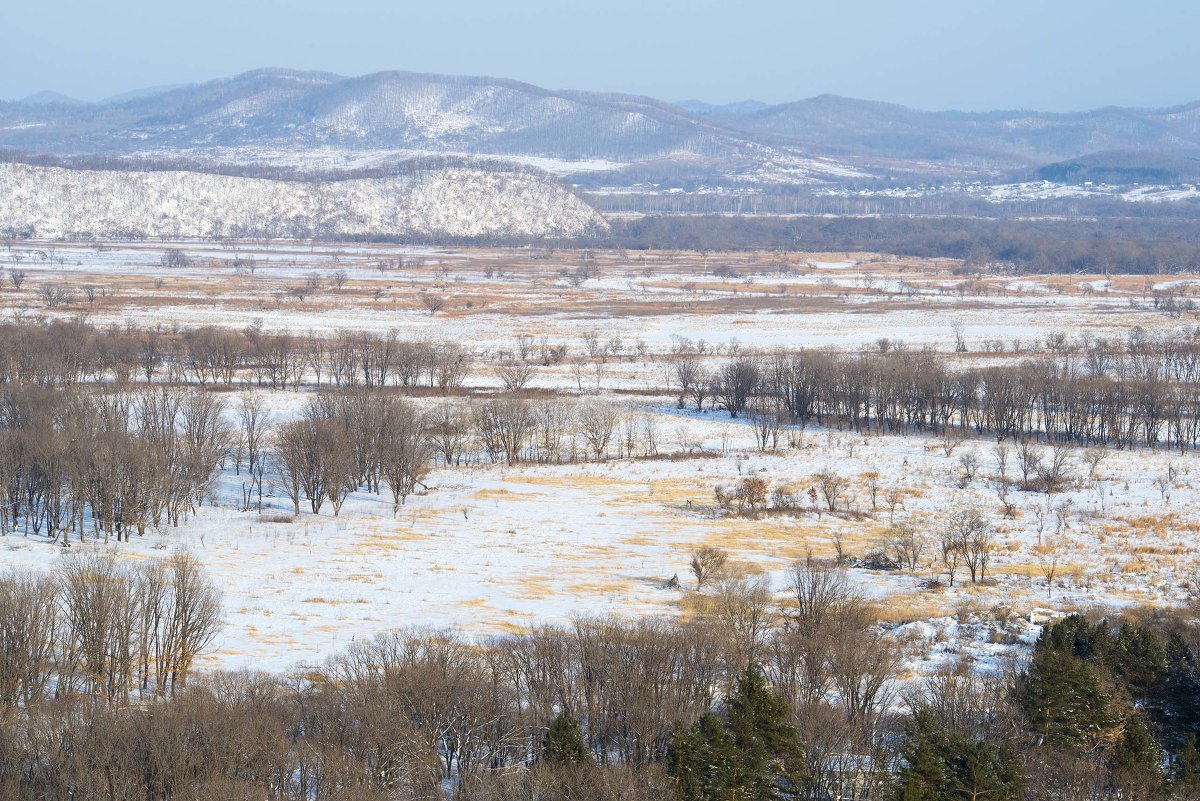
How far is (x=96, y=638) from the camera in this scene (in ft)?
69.2

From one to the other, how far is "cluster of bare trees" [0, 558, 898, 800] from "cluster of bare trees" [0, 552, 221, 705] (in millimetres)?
139

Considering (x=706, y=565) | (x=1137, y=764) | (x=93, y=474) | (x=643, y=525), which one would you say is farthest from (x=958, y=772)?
(x=93, y=474)

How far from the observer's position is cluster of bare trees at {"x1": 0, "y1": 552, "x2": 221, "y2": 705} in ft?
65.2

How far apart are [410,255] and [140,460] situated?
128 meters

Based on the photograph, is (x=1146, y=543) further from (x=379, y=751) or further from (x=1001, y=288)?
(x=1001, y=288)

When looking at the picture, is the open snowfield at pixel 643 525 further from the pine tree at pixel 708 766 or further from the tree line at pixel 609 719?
the pine tree at pixel 708 766

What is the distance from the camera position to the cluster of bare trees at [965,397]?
54688 millimetres

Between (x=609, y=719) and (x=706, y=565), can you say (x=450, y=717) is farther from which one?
(x=706, y=565)

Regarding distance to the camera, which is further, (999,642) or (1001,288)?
(1001,288)

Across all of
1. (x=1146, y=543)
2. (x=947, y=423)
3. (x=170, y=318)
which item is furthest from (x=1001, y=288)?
(x=1146, y=543)

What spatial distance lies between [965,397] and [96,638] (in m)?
46.8

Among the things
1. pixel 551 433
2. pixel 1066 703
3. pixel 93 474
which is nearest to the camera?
pixel 1066 703

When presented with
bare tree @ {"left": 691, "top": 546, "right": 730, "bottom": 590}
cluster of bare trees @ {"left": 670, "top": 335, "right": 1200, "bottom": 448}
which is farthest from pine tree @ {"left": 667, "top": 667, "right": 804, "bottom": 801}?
cluster of bare trees @ {"left": 670, "top": 335, "right": 1200, "bottom": 448}

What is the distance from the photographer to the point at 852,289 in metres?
125
